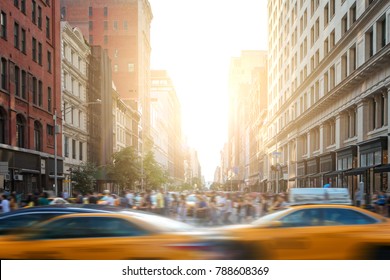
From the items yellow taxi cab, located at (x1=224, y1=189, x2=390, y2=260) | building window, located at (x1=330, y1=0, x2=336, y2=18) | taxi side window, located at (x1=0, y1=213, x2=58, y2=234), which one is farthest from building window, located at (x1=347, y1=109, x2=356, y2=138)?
taxi side window, located at (x1=0, y1=213, x2=58, y2=234)

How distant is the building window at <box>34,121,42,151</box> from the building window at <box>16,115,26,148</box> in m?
2.35

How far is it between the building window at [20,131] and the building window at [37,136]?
7.71 ft

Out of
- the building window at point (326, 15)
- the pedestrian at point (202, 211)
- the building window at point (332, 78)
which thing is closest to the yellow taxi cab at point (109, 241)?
the pedestrian at point (202, 211)

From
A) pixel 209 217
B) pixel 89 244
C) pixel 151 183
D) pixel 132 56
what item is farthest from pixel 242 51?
pixel 89 244

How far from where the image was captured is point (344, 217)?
8.82 m

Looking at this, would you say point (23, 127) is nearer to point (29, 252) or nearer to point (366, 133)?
point (366, 133)

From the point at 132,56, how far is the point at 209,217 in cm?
7240

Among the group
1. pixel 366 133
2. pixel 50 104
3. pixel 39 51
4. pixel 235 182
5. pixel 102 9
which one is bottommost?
pixel 235 182

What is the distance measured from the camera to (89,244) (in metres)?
6.68

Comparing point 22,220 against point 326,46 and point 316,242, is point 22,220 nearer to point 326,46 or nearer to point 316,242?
point 316,242

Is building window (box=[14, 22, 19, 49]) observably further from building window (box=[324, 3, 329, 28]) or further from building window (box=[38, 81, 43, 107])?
building window (box=[324, 3, 329, 28])

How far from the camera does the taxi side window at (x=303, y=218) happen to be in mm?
8719

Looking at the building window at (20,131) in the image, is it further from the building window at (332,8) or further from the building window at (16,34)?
the building window at (332,8)

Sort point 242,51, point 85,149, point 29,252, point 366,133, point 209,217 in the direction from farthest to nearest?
point 242,51 → point 85,149 → point 366,133 → point 209,217 → point 29,252
